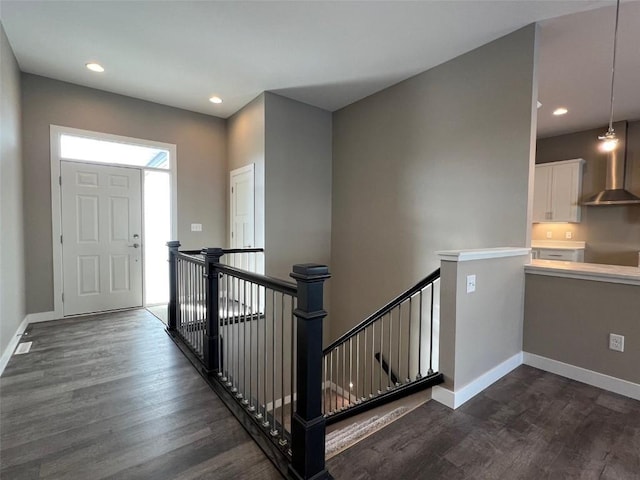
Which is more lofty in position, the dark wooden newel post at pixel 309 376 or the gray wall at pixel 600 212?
the gray wall at pixel 600 212

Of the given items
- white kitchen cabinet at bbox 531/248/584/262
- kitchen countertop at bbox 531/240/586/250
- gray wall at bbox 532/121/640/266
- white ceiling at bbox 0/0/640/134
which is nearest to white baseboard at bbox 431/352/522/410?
white ceiling at bbox 0/0/640/134

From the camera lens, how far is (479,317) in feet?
7.91

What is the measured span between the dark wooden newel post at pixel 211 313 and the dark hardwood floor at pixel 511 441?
1.31 metres

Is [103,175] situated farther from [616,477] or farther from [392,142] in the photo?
[616,477]

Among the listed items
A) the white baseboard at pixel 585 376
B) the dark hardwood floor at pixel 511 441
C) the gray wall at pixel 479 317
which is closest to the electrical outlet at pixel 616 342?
the white baseboard at pixel 585 376

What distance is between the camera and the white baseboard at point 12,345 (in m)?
2.67

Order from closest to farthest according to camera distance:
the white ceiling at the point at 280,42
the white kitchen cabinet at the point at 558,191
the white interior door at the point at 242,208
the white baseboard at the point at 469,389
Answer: the white baseboard at the point at 469,389 → the white ceiling at the point at 280,42 → the white interior door at the point at 242,208 → the white kitchen cabinet at the point at 558,191

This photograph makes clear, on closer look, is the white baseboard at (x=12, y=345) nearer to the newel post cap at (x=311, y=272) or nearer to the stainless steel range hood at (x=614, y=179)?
the newel post cap at (x=311, y=272)

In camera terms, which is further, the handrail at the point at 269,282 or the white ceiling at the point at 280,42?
the white ceiling at the point at 280,42

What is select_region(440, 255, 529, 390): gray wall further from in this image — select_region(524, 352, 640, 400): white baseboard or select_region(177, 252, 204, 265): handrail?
select_region(177, 252, 204, 265): handrail

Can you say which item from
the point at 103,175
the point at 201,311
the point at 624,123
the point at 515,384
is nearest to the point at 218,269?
the point at 201,311

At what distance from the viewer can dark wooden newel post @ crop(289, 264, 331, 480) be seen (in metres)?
1.44

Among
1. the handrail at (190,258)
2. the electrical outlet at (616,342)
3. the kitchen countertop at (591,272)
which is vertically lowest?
the electrical outlet at (616,342)

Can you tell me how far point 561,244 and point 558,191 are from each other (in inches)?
37.4
